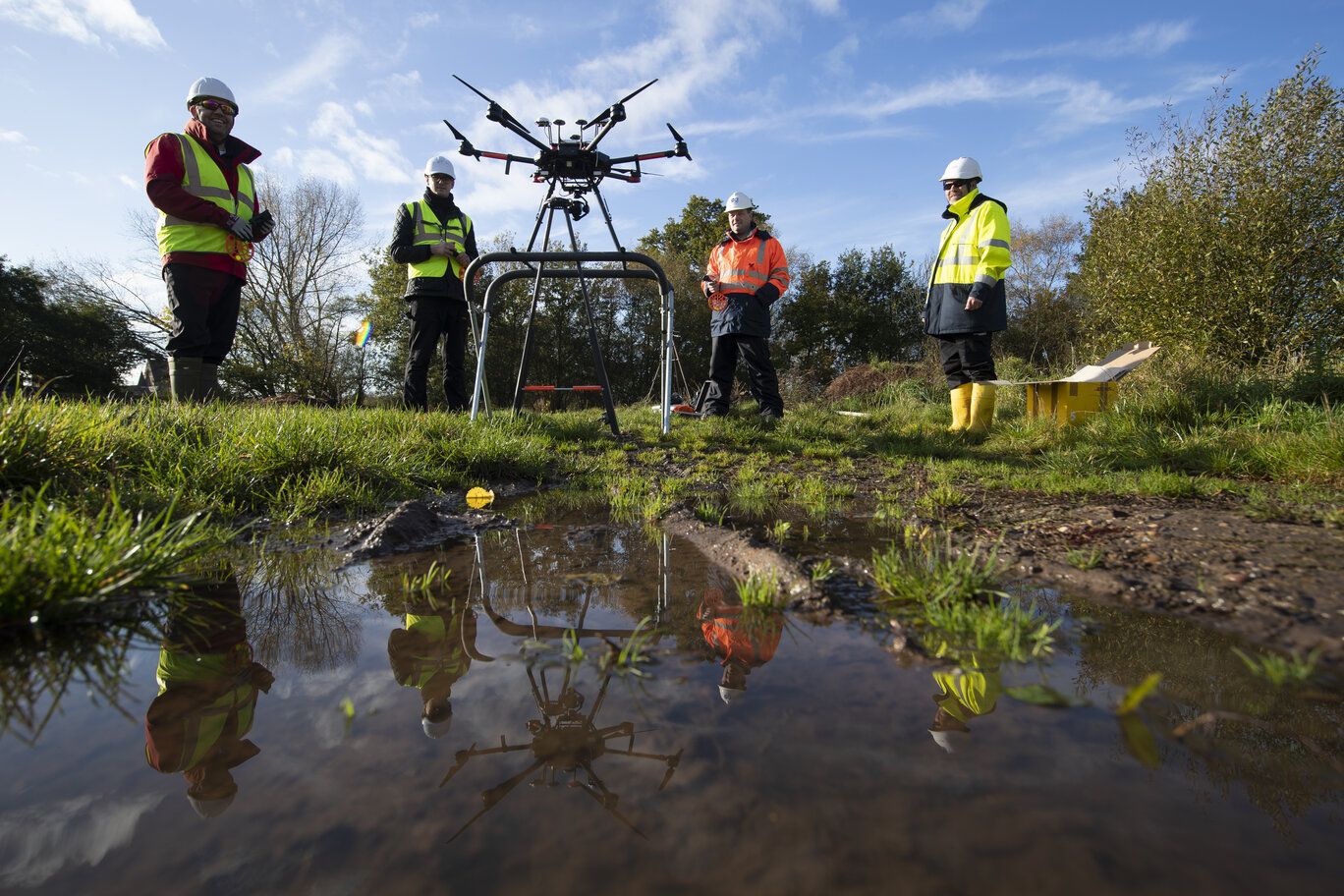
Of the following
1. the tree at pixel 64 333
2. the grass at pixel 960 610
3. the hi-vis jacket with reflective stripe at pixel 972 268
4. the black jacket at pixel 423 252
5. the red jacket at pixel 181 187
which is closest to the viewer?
the grass at pixel 960 610

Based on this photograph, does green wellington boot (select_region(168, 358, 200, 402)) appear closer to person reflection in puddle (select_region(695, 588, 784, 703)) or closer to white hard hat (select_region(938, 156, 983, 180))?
person reflection in puddle (select_region(695, 588, 784, 703))

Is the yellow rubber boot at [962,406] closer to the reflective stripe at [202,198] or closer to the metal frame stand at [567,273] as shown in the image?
the metal frame stand at [567,273]

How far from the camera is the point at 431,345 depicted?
20.0 feet

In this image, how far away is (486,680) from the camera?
50.1 inches

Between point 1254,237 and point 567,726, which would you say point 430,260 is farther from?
point 1254,237

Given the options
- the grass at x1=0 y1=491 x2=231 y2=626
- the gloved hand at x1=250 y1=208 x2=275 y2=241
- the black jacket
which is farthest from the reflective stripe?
the grass at x1=0 y1=491 x2=231 y2=626

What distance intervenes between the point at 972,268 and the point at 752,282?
83.1 inches

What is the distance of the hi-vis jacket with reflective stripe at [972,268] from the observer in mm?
5312

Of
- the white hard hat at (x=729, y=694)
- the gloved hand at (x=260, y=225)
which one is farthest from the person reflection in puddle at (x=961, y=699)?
the gloved hand at (x=260, y=225)

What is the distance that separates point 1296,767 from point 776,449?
14.5 feet

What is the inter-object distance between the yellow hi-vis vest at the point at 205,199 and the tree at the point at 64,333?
17214 mm

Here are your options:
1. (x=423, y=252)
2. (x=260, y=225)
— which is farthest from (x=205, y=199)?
(x=423, y=252)

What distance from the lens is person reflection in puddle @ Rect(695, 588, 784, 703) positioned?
129 centimetres

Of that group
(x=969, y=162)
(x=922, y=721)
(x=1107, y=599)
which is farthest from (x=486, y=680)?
(x=969, y=162)
